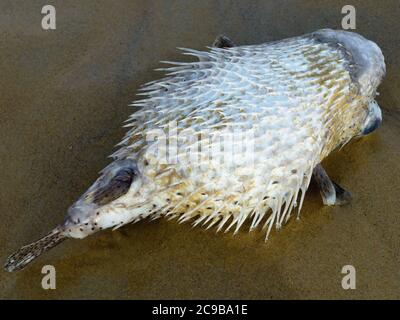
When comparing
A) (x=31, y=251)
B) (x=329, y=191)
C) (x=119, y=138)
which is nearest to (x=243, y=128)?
(x=329, y=191)

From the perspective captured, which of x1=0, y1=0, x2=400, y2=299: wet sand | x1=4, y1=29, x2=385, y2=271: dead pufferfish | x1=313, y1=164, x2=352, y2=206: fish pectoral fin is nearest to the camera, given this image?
x1=4, y1=29, x2=385, y2=271: dead pufferfish

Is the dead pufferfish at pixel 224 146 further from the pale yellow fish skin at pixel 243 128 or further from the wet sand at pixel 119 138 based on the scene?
the wet sand at pixel 119 138

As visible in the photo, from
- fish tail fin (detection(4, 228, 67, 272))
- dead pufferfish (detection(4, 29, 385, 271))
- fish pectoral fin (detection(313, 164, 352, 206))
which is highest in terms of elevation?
dead pufferfish (detection(4, 29, 385, 271))

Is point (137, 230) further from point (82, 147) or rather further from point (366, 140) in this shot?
point (366, 140)

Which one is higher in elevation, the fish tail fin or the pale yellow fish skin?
the pale yellow fish skin

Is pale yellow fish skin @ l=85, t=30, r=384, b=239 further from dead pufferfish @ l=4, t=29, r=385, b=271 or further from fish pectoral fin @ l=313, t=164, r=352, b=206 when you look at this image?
fish pectoral fin @ l=313, t=164, r=352, b=206

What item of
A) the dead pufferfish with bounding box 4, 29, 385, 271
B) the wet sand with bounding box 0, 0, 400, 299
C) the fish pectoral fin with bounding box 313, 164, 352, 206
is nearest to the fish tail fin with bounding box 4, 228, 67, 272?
the dead pufferfish with bounding box 4, 29, 385, 271
